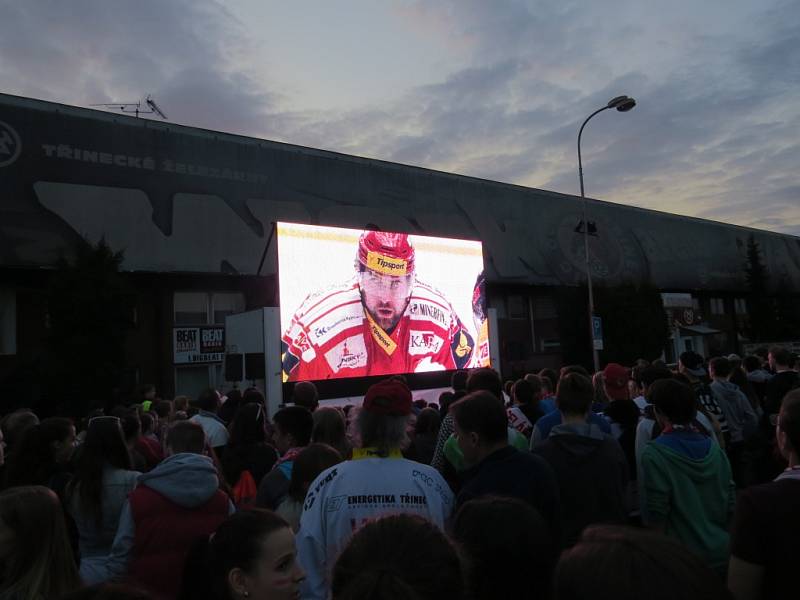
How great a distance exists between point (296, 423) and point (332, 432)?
0.88ft

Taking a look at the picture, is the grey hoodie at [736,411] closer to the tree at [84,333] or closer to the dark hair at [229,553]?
the dark hair at [229,553]

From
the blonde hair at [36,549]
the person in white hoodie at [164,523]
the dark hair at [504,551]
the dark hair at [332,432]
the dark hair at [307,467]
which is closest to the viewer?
the dark hair at [504,551]

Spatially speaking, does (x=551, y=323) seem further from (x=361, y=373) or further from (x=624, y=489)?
(x=624, y=489)

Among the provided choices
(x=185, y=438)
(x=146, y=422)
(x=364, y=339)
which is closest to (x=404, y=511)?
(x=185, y=438)

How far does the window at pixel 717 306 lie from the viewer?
164 feet

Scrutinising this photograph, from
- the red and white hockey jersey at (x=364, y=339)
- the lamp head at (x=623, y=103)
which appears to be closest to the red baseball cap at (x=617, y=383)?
the red and white hockey jersey at (x=364, y=339)

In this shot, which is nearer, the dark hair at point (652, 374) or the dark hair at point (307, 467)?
the dark hair at point (307, 467)

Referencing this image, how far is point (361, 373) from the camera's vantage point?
15.9 metres

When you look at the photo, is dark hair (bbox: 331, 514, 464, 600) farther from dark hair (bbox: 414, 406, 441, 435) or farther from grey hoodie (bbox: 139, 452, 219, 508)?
dark hair (bbox: 414, 406, 441, 435)

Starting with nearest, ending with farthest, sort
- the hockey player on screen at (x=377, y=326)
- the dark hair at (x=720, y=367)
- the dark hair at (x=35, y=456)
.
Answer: the dark hair at (x=35, y=456) < the dark hair at (x=720, y=367) < the hockey player on screen at (x=377, y=326)

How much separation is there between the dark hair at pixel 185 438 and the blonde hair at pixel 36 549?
1.21 metres

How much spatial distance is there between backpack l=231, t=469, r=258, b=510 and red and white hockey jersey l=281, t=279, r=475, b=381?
9734 mm

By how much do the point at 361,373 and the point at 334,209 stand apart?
42.7 ft

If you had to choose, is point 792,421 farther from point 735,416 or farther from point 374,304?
point 374,304
